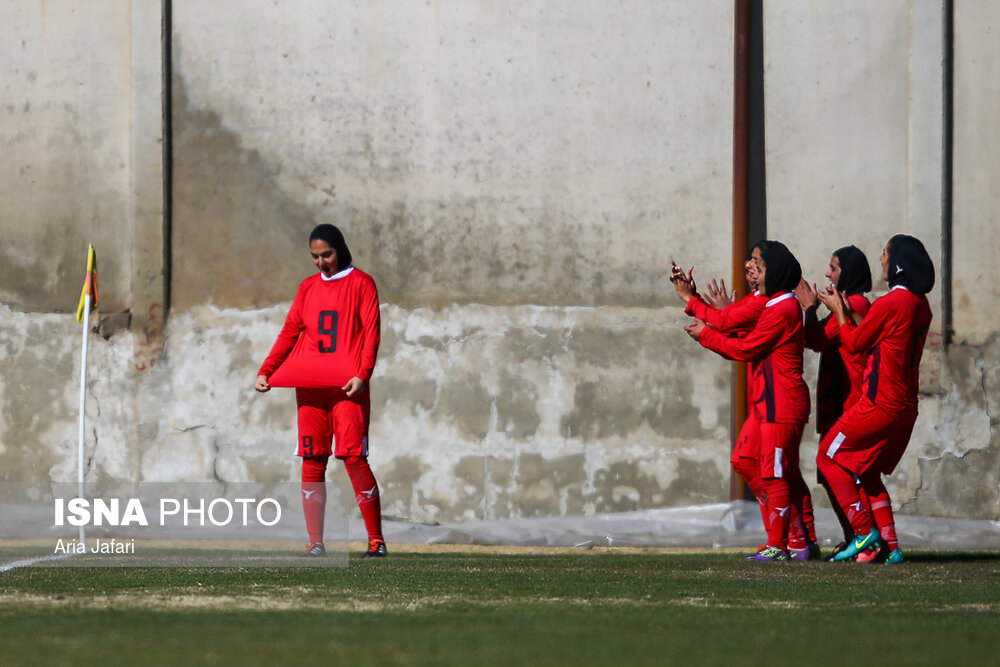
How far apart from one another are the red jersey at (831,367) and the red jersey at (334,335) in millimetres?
2548

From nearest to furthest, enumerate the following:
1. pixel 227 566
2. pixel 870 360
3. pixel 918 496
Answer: pixel 227 566 < pixel 870 360 < pixel 918 496

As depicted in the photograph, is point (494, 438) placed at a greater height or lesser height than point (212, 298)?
lesser

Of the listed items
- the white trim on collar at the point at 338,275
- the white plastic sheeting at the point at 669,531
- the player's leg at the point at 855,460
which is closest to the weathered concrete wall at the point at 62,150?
the white plastic sheeting at the point at 669,531

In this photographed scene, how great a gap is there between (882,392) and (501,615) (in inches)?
128

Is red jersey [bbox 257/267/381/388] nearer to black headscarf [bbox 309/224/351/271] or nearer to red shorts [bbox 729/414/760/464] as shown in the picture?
black headscarf [bbox 309/224/351/271]

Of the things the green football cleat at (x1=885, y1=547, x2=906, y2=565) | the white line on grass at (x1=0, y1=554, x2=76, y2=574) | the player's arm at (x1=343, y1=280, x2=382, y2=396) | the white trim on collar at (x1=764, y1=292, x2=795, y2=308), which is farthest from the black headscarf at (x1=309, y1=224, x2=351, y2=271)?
the green football cleat at (x1=885, y1=547, x2=906, y2=565)

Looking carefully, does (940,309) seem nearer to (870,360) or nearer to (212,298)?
(870,360)

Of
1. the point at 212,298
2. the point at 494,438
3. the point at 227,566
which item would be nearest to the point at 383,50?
the point at 212,298

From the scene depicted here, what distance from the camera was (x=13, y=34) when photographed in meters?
11.3

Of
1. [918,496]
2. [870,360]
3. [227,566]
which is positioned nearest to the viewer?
[227,566]

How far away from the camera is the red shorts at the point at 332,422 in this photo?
748 cm

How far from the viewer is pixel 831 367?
7.98 meters

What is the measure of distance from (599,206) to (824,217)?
1.81 meters

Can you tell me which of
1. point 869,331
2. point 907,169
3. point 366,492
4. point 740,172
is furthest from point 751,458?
point 907,169
